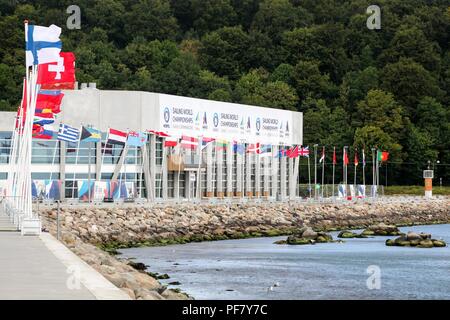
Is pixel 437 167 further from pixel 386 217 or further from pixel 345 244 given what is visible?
pixel 345 244

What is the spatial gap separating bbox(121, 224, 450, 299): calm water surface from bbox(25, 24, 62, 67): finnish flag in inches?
407

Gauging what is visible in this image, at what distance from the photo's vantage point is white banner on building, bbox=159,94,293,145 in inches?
4043

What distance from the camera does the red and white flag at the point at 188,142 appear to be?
322ft

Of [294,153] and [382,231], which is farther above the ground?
[294,153]

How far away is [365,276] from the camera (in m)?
56.1

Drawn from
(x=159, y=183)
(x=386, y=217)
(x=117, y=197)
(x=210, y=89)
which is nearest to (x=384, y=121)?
(x=210, y=89)

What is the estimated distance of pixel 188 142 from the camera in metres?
98.1

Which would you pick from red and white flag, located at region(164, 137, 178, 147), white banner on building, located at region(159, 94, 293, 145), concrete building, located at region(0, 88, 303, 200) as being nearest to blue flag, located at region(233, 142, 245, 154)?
concrete building, located at region(0, 88, 303, 200)

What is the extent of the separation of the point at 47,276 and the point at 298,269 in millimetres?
31850

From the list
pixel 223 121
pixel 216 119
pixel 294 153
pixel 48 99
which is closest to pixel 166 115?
pixel 216 119

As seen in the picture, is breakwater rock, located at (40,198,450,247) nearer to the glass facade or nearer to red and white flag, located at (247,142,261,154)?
red and white flag, located at (247,142,261,154)

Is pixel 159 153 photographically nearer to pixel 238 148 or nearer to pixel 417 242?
pixel 238 148

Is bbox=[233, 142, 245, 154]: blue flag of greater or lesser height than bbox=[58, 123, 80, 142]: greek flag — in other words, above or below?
below

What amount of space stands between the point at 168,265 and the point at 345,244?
2434 cm
